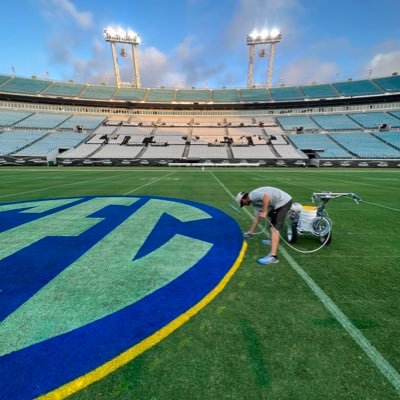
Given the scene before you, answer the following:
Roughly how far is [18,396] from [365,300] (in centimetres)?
412

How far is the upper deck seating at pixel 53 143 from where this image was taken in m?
39.3

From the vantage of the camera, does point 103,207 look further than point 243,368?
Yes

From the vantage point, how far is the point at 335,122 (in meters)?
51.6

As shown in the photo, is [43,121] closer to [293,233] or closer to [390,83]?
[293,233]

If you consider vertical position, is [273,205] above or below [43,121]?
below

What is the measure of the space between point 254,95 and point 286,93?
8.45 meters

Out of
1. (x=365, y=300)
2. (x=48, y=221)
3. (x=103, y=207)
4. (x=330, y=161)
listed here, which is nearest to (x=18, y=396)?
(x=365, y=300)

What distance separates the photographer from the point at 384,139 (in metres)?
43.3

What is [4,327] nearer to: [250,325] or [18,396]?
[18,396]

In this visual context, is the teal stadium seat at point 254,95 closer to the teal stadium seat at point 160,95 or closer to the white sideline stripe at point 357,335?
the teal stadium seat at point 160,95

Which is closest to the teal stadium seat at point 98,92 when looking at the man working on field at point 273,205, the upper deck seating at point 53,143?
the upper deck seating at point 53,143

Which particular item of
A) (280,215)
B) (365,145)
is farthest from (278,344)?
(365,145)

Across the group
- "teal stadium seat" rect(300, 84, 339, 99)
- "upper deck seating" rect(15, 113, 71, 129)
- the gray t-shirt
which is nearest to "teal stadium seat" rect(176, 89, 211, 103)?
"teal stadium seat" rect(300, 84, 339, 99)

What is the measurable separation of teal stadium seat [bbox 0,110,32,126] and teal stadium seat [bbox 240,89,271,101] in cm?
5430
